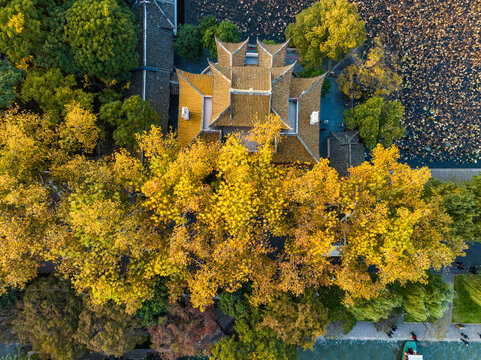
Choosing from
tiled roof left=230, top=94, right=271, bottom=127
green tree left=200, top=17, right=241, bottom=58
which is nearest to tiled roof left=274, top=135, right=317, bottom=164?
tiled roof left=230, top=94, right=271, bottom=127

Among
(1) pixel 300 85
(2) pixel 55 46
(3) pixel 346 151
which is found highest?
(2) pixel 55 46

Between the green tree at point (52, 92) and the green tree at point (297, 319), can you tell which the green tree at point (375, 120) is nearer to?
the green tree at point (297, 319)

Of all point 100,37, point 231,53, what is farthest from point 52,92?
point 231,53

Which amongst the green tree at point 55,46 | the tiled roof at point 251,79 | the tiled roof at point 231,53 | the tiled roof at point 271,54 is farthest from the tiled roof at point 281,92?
the green tree at point 55,46

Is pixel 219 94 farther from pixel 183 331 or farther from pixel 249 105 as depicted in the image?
pixel 183 331

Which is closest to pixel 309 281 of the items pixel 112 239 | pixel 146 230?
pixel 146 230

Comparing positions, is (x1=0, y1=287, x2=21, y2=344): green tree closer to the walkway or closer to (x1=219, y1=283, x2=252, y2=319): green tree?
(x1=219, y1=283, x2=252, y2=319): green tree

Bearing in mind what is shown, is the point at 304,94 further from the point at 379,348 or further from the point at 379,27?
the point at 379,348

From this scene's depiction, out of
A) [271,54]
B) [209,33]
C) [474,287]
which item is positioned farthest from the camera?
[209,33]
